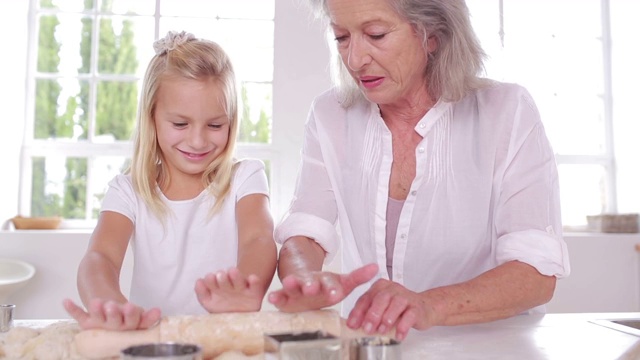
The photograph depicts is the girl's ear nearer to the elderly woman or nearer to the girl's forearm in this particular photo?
the elderly woman

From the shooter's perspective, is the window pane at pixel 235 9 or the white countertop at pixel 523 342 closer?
the white countertop at pixel 523 342

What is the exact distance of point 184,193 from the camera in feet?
5.84

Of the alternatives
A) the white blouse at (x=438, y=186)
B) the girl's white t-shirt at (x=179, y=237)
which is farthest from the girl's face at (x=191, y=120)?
the white blouse at (x=438, y=186)

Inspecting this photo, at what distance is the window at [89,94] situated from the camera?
414 centimetres

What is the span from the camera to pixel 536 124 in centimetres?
156

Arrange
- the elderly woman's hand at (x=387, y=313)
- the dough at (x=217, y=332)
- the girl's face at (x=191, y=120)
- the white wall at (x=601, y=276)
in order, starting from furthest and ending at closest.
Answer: the white wall at (x=601, y=276) → the girl's face at (x=191, y=120) → the elderly woman's hand at (x=387, y=313) → the dough at (x=217, y=332)

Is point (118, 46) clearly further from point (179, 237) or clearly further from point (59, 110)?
point (179, 237)

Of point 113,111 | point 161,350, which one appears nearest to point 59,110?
point 113,111

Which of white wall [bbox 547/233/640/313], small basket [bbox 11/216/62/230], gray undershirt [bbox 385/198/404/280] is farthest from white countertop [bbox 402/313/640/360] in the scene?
small basket [bbox 11/216/62/230]

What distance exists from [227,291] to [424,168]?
0.68 m

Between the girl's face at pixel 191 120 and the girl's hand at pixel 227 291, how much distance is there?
1.85ft

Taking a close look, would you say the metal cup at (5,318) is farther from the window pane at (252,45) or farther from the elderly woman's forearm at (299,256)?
the window pane at (252,45)

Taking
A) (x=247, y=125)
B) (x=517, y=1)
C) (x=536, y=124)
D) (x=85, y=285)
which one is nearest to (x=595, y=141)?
(x=517, y=1)

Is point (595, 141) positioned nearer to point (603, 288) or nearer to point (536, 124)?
point (603, 288)
